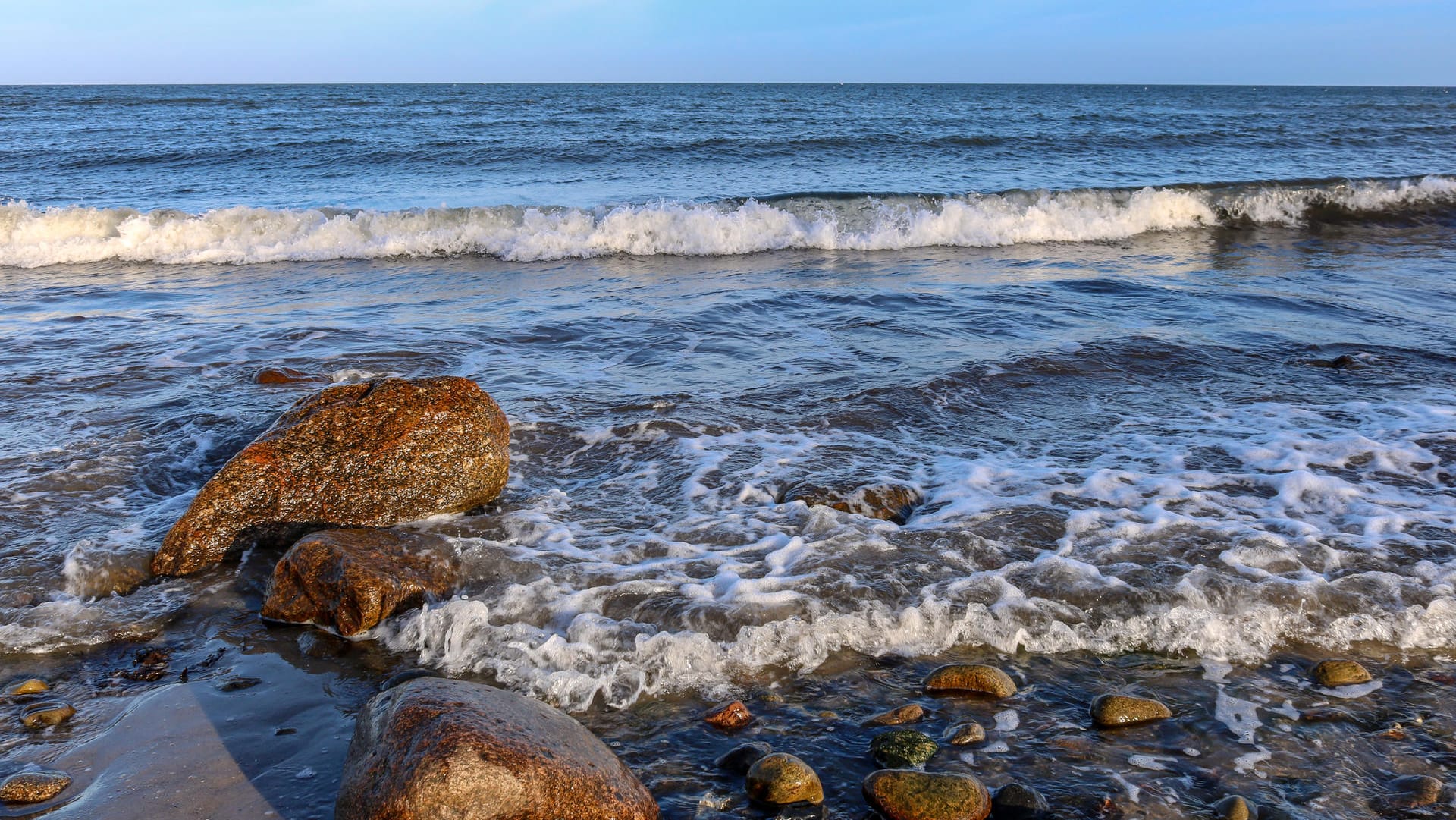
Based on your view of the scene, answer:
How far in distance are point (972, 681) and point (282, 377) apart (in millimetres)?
5278

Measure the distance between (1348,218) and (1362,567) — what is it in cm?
1348

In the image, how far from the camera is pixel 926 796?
2.56 meters

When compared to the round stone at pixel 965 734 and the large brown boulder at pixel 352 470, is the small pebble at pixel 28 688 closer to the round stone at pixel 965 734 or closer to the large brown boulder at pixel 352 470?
the large brown boulder at pixel 352 470

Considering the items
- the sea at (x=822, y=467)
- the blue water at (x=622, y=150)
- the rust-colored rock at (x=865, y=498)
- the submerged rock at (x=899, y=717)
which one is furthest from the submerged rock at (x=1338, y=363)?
the blue water at (x=622, y=150)

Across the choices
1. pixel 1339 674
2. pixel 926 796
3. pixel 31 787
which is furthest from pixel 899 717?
pixel 31 787

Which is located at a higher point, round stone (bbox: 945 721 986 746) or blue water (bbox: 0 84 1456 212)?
blue water (bbox: 0 84 1456 212)

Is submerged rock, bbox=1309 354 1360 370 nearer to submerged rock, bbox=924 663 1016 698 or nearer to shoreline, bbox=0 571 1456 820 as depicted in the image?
shoreline, bbox=0 571 1456 820

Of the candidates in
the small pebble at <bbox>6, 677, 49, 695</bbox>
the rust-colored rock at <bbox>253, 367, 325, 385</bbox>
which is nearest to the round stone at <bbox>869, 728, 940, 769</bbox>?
the small pebble at <bbox>6, 677, 49, 695</bbox>

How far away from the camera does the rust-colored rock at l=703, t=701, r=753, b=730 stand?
3.00 metres

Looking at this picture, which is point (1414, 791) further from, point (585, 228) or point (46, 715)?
point (585, 228)

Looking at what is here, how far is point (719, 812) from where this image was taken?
259 centimetres

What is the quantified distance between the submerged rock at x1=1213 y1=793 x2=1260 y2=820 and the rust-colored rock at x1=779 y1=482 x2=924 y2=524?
2.05 m

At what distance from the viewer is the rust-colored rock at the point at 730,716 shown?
300cm

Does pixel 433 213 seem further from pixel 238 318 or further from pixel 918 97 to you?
pixel 918 97
